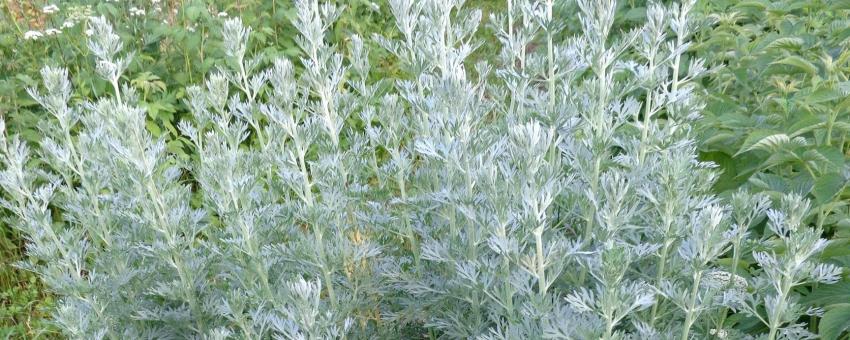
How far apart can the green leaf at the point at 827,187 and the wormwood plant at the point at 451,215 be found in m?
0.19

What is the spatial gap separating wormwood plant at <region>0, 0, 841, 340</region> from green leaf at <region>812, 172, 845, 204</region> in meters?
0.19

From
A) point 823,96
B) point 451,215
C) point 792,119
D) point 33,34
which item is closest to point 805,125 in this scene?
point 823,96

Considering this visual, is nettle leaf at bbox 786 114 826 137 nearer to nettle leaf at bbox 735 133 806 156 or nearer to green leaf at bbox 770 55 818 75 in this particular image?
nettle leaf at bbox 735 133 806 156

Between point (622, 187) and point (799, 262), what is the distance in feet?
1.30

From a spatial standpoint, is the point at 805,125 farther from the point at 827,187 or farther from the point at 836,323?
the point at 836,323

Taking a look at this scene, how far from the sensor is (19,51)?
15.6ft

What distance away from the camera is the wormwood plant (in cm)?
186

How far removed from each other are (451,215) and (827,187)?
44.5 inches

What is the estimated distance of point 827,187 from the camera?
2.45 metres

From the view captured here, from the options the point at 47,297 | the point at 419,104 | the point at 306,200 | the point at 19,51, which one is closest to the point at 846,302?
the point at 419,104

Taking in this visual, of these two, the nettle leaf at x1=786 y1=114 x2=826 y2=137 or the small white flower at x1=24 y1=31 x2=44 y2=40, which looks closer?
the nettle leaf at x1=786 y1=114 x2=826 y2=137

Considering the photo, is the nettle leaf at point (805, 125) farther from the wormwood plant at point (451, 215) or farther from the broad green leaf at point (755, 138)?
the wormwood plant at point (451, 215)

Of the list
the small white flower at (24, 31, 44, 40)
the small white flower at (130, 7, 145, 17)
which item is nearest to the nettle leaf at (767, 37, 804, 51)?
the small white flower at (130, 7, 145, 17)

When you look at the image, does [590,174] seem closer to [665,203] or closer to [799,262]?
[665,203]
